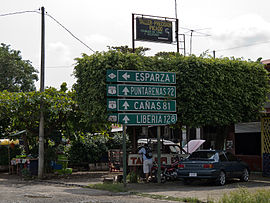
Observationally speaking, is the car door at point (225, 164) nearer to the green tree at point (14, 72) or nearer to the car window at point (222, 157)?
the car window at point (222, 157)

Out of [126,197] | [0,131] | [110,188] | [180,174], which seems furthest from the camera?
[0,131]

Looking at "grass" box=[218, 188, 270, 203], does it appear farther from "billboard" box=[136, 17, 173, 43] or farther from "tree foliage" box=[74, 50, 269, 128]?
"billboard" box=[136, 17, 173, 43]

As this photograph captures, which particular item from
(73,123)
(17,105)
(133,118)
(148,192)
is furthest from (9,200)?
(73,123)

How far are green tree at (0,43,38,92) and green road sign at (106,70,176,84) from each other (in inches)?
1288

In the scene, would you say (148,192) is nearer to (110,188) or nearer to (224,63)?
(110,188)

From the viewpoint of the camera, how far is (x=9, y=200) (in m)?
13.1

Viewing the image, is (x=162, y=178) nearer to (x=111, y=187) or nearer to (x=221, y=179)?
(x=221, y=179)

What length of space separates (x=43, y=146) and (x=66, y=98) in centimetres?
301

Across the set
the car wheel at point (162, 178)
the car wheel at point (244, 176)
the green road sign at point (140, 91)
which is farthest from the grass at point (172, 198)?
the car wheel at point (244, 176)

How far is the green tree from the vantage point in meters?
49.4

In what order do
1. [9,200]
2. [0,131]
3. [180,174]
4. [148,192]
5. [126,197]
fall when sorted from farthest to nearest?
[0,131]
[180,174]
[148,192]
[126,197]
[9,200]

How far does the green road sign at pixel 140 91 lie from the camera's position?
1725 centimetres

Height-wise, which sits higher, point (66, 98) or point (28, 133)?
point (66, 98)

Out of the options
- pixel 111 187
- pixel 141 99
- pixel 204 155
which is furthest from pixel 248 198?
pixel 141 99
